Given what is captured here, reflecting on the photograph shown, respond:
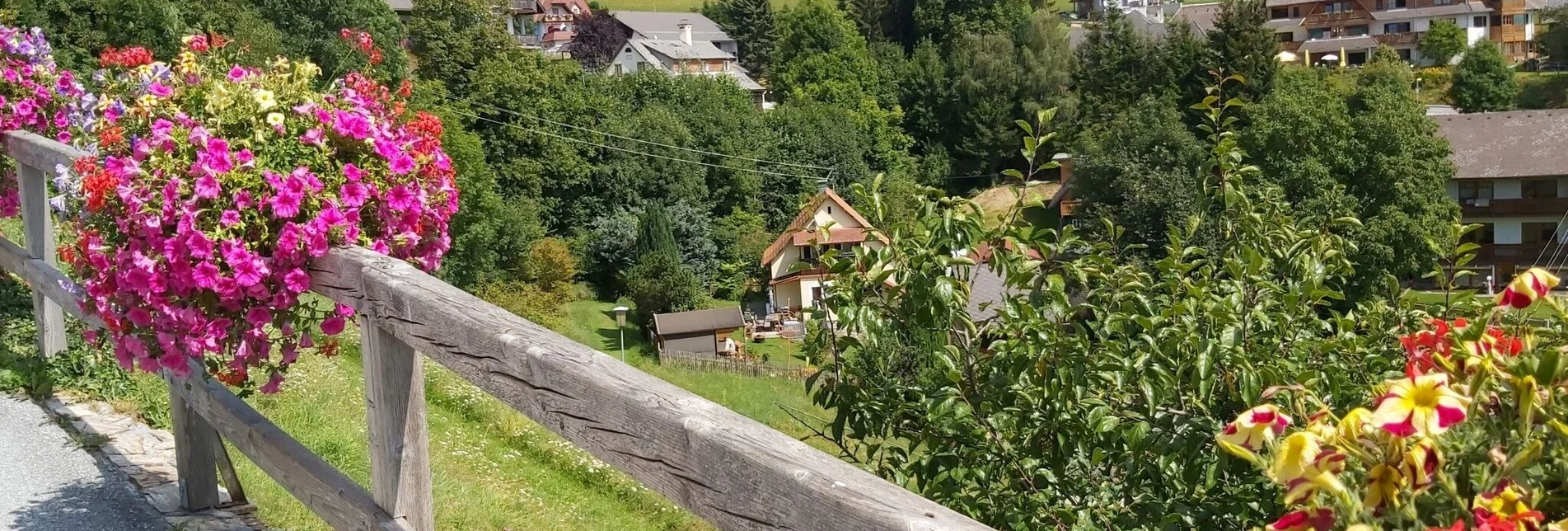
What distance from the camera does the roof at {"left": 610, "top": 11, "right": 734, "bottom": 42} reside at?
71188 millimetres

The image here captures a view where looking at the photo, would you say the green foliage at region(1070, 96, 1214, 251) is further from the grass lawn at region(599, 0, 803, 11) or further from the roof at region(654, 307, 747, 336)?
the grass lawn at region(599, 0, 803, 11)

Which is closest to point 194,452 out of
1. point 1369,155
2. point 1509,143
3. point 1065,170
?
point 1369,155

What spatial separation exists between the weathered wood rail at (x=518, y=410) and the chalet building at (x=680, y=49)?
48.0 meters

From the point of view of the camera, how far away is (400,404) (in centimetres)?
258

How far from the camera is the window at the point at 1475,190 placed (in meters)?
37.2

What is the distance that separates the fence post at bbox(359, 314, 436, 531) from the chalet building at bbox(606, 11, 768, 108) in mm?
48584

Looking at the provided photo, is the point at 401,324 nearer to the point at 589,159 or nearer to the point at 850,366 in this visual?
the point at 850,366

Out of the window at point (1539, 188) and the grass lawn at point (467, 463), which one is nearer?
the grass lawn at point (467, 463)

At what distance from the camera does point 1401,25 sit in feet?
213

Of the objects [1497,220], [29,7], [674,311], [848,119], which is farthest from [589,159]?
[1497,220]

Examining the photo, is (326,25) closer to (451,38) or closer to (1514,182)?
(451,38)

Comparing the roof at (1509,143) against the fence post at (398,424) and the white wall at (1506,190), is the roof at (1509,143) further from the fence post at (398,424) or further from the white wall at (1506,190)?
the fence post at (398,424)

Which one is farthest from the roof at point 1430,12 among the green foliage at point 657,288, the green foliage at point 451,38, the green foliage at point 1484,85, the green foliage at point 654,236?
the green foliage at point 451,38

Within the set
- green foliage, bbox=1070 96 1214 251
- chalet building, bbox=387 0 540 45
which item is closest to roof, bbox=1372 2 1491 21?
green foliage, bbox=1070 96 1214 251
